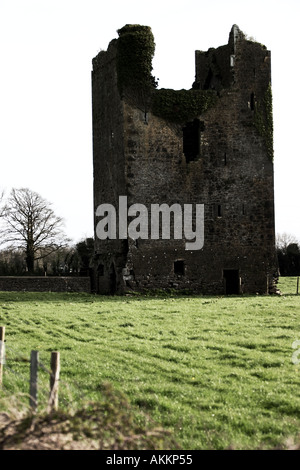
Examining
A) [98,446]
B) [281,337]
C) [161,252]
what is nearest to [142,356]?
[281,337]

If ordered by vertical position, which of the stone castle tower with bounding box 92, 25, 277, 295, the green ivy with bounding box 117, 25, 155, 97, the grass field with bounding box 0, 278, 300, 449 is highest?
the green ivy with bounding box 117, 25, 155, 97

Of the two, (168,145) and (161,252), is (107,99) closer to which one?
(168,145)

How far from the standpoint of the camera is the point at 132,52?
32.5 metres

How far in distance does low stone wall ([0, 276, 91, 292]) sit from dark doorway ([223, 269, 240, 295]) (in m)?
13.0

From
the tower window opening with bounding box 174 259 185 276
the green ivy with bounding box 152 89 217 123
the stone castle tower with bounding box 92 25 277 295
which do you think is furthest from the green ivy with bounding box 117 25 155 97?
the tower window opening with bounding box 174 259 185 276

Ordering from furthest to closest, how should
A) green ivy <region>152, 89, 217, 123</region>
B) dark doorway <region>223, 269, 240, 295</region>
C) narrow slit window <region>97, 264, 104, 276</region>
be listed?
narrow slit window <region>97, 264, 104, 276</region>, dark doorway <region>223, 269, 240, 295</region>, green ivy <region>152, 89, 217, 123</region>

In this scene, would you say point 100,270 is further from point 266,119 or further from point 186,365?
point 186,365

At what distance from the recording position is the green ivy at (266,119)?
1345 inches

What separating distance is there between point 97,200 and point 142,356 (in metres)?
24.5

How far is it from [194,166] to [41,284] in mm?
16473

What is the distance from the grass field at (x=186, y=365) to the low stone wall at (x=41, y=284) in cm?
2327

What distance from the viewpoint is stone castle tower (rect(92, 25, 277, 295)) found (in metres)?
32.4

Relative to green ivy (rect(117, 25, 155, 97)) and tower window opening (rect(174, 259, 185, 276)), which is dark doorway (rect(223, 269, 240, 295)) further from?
green ivy (rect(117, 25, 155, 97))
